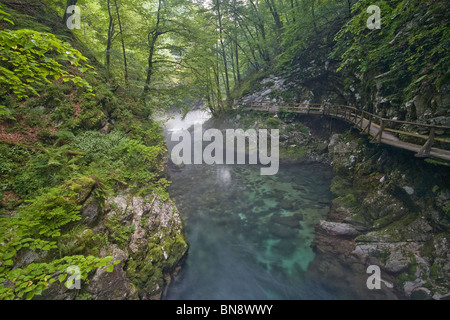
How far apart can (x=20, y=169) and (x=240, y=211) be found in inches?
359

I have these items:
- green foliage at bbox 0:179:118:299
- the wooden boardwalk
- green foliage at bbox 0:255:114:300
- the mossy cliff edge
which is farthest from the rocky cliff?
green foliage at bbox 0:179:118:299

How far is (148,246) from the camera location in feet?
20.0

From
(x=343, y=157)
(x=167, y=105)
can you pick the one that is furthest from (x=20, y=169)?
(x=343, y=157)

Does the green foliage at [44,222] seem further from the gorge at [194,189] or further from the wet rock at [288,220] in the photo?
the wet rock at [288,220]

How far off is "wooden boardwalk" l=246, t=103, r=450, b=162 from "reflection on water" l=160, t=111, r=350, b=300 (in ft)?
14.2

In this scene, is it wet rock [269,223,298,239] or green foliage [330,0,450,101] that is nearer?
green foliage [330,0,450,101]

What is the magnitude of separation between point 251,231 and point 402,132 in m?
7.35

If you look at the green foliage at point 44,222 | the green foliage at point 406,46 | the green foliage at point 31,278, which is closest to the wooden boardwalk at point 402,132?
the green foliage at point 406,46

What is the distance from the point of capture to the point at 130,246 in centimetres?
567

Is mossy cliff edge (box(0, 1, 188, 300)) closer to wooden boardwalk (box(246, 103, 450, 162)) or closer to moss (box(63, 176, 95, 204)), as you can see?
moss (box(63, 176, 95, 204))

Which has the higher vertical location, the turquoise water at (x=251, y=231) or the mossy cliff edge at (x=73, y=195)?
the mossy cliff edge at (x=73, y=195)

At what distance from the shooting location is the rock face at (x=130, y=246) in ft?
14.6

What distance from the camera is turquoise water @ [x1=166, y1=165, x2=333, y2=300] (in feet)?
22.1
